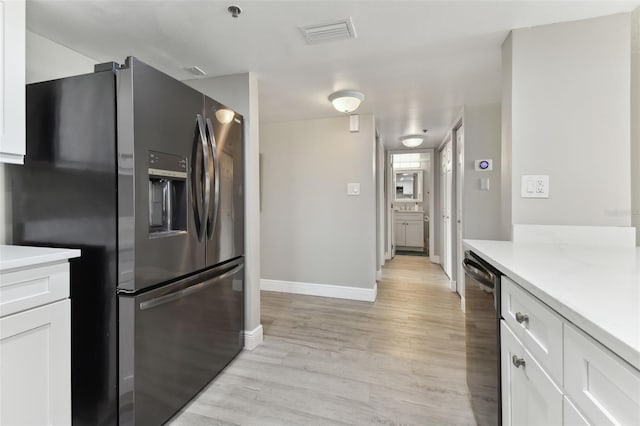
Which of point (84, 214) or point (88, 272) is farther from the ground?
point (84, 214)

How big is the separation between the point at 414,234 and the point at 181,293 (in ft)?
20.0

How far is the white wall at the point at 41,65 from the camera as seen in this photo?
5.06 ft

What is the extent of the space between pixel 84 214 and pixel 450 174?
3.94 metres

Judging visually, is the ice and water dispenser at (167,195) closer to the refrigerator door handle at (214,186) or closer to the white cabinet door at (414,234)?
the refrigerator door handle at (214,186)

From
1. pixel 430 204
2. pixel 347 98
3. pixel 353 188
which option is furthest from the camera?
pixel 430 204

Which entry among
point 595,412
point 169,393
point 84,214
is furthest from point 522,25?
point 169,393

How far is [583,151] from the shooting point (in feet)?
5.32

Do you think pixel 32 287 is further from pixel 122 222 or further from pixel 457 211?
pixel 457 211

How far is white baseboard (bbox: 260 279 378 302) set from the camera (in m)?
3.39

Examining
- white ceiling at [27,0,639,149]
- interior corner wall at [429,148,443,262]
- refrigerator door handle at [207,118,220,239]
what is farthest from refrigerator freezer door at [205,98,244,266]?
interior corner wall at [429,148,443,262]

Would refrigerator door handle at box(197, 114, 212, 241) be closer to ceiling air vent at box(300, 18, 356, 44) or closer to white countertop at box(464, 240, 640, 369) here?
ceiling air vent at box(300, 18, 356, 44)

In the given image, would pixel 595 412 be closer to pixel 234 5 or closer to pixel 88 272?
pixel 88 272

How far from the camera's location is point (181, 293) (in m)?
1.56

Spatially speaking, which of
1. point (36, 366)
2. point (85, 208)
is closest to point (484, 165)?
point (85, 208)
